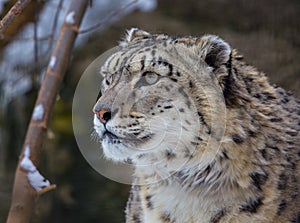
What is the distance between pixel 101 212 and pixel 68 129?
81 cm

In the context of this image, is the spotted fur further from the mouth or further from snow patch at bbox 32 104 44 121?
snow patch at bbox 32 104 44 121

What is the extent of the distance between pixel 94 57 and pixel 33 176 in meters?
3.23

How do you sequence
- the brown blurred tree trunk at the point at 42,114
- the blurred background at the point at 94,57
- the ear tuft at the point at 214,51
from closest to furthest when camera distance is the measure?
the ear tuft at the point at 214,51, the brown blurred tree trunk at the point at 42,114, the blurred background at the point at 94,57

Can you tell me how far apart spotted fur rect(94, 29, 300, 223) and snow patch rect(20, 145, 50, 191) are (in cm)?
27

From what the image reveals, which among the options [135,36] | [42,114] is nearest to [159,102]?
[135,36]

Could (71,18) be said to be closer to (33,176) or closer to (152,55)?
(152,55)

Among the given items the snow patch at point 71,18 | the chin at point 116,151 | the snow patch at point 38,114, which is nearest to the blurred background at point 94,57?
the snow patch at point 71,18

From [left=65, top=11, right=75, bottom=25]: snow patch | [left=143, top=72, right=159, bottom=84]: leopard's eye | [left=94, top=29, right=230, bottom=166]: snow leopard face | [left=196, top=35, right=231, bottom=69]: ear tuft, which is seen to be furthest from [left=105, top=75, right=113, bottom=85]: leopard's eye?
[left=65, top=11, right=75, bottom=25]: snow patch

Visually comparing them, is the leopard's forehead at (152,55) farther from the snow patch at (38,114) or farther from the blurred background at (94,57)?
the blurred background at (94,57)

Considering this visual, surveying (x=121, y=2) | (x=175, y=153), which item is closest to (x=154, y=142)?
(x=175, y=153)

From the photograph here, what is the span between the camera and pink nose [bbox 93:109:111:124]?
2262mm

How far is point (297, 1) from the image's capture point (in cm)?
520

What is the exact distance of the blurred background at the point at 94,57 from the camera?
5.09 metres

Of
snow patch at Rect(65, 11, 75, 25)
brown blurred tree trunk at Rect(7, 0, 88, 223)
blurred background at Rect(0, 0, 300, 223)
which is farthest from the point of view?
blurred background at Rect(0, 0, 300, 223)
